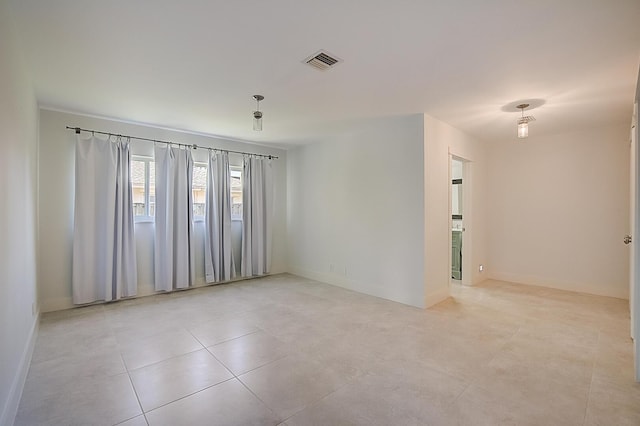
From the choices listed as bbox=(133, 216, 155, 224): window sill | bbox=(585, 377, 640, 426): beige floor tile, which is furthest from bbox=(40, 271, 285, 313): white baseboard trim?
bbox=(585, 377, 640, 426): beige floor tile

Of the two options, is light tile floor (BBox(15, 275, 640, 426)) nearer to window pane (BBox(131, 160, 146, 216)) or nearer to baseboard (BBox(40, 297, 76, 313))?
baseboard (BBox(40, 297, 76, 313))

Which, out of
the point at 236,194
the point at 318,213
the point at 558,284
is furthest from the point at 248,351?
the point at 558,284

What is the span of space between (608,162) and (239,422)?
580 cm

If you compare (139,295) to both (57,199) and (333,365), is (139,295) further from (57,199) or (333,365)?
(333,365)

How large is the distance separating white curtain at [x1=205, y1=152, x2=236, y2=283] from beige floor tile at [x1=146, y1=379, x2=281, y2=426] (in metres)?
3.18

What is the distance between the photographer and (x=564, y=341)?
9.55 ft

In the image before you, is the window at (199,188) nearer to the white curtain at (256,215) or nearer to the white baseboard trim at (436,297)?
the white curtain at (256,215)

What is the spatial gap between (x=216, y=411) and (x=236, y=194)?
13.5ft

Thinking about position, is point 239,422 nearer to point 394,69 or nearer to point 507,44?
point 394,69

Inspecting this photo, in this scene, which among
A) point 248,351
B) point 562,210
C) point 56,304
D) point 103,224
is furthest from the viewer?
point 562,210

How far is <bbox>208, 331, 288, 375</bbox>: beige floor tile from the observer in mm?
2480

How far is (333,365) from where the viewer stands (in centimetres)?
245

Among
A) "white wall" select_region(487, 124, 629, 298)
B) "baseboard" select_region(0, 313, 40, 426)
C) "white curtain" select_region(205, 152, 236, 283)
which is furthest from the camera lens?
"white curtain" select_region(205, 152, 236, 283)

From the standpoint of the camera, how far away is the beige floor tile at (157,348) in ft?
8.38
